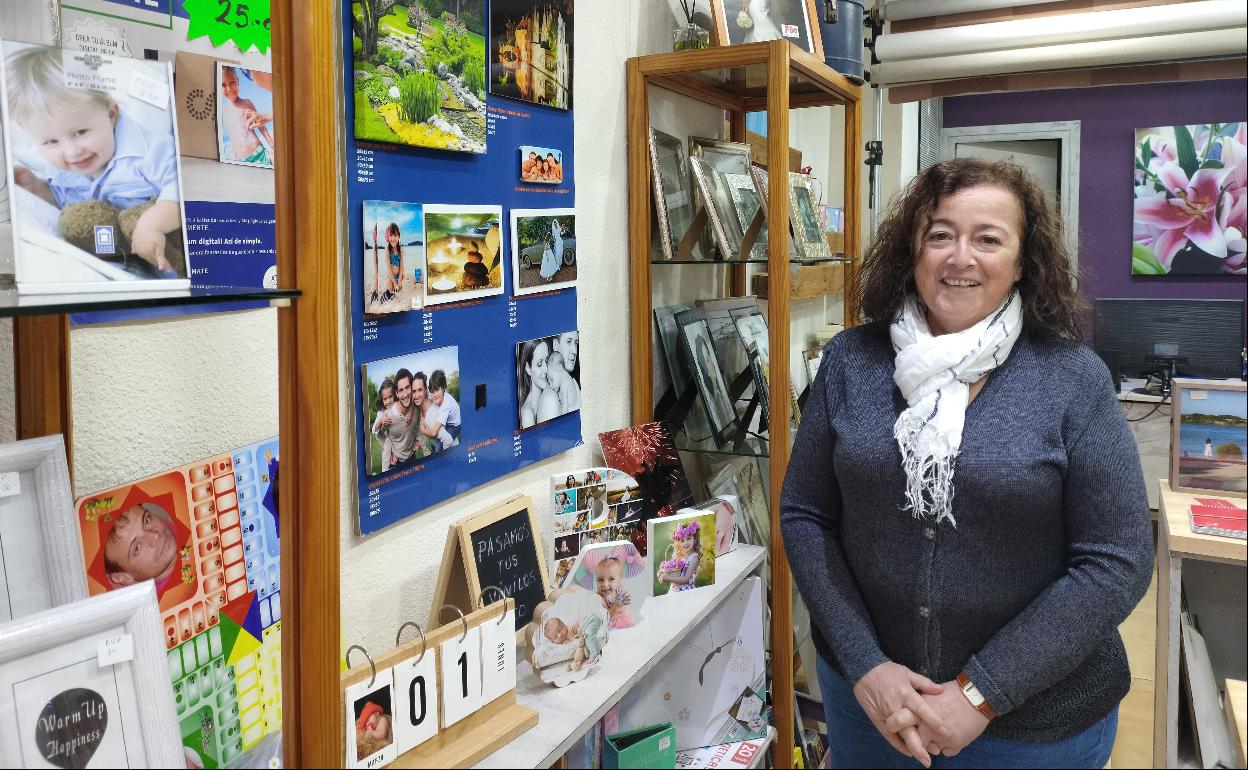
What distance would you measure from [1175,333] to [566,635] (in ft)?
7.25

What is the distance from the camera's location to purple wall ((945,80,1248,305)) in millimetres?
2697

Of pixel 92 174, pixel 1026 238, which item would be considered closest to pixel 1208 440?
pixel 1026 238

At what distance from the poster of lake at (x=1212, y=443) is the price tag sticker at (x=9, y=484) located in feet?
7.74

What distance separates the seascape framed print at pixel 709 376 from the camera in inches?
88.6

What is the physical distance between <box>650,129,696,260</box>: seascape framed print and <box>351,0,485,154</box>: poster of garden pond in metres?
0.64

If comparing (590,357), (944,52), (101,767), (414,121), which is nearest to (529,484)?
(590,357)

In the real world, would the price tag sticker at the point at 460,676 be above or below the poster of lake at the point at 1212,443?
below

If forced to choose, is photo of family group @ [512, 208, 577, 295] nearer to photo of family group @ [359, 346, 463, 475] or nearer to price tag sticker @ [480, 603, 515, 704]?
photo of family group @ [359, 346, 463, 475]

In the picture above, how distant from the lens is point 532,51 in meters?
1.70

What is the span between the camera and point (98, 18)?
97 centimetres

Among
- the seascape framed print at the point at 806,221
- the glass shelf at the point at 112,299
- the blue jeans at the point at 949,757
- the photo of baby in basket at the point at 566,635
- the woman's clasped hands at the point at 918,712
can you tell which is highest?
the seascape framed print at the point at 806,221

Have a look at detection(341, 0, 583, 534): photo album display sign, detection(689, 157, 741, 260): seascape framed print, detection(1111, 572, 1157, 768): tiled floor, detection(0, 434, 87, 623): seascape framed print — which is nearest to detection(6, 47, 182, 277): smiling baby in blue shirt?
detection(0, 434, 87, 623): seascape framed print

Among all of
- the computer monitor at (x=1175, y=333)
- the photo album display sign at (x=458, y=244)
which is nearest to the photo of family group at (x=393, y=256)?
the photo album display sign at (x=458, y=244)

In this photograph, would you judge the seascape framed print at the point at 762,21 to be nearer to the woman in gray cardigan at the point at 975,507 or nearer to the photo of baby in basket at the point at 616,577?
the woman in gray cardigan at the point at 975,507
